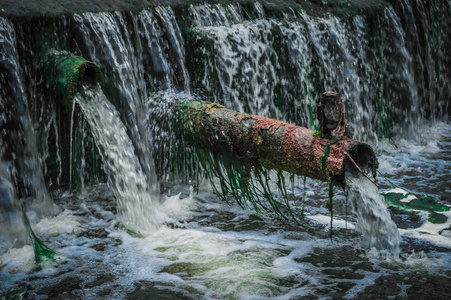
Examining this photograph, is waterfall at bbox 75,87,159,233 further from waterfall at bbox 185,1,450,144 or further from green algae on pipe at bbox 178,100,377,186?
waterfall at bbox 185,1,450,144

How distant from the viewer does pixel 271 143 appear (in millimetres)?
3453

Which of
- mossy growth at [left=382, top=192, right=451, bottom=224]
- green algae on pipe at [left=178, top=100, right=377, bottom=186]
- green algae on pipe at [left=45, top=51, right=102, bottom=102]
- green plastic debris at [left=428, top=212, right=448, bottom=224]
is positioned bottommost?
green plastic debris at [left=428, top=212, right=448, bottom=224]

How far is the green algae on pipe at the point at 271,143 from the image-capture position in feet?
10.3

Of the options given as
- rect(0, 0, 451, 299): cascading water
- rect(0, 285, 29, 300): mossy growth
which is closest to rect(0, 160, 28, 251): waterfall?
rect(0, 0, 451, 299): cascading water

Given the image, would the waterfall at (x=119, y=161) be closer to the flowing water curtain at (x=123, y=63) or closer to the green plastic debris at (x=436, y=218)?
the flowing water curtain at (x=123, y=63)

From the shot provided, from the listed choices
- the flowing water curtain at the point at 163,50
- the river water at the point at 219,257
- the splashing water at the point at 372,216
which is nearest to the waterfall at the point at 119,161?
the river water at the point at 219,257

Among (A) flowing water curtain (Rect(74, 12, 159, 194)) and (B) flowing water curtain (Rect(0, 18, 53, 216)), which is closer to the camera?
(B) flowing water curtain (Rect(0, 18, 53, 216))

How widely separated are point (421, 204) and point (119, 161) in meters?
3.15

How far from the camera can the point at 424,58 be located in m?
8.10

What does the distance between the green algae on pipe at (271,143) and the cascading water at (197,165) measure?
0.63 feet

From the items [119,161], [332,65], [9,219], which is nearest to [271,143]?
[119,161]

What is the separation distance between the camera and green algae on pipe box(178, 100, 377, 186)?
3.15 metres

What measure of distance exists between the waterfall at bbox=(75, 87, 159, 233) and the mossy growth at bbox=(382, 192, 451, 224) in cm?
256

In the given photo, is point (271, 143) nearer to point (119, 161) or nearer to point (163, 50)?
point (119, 161)
